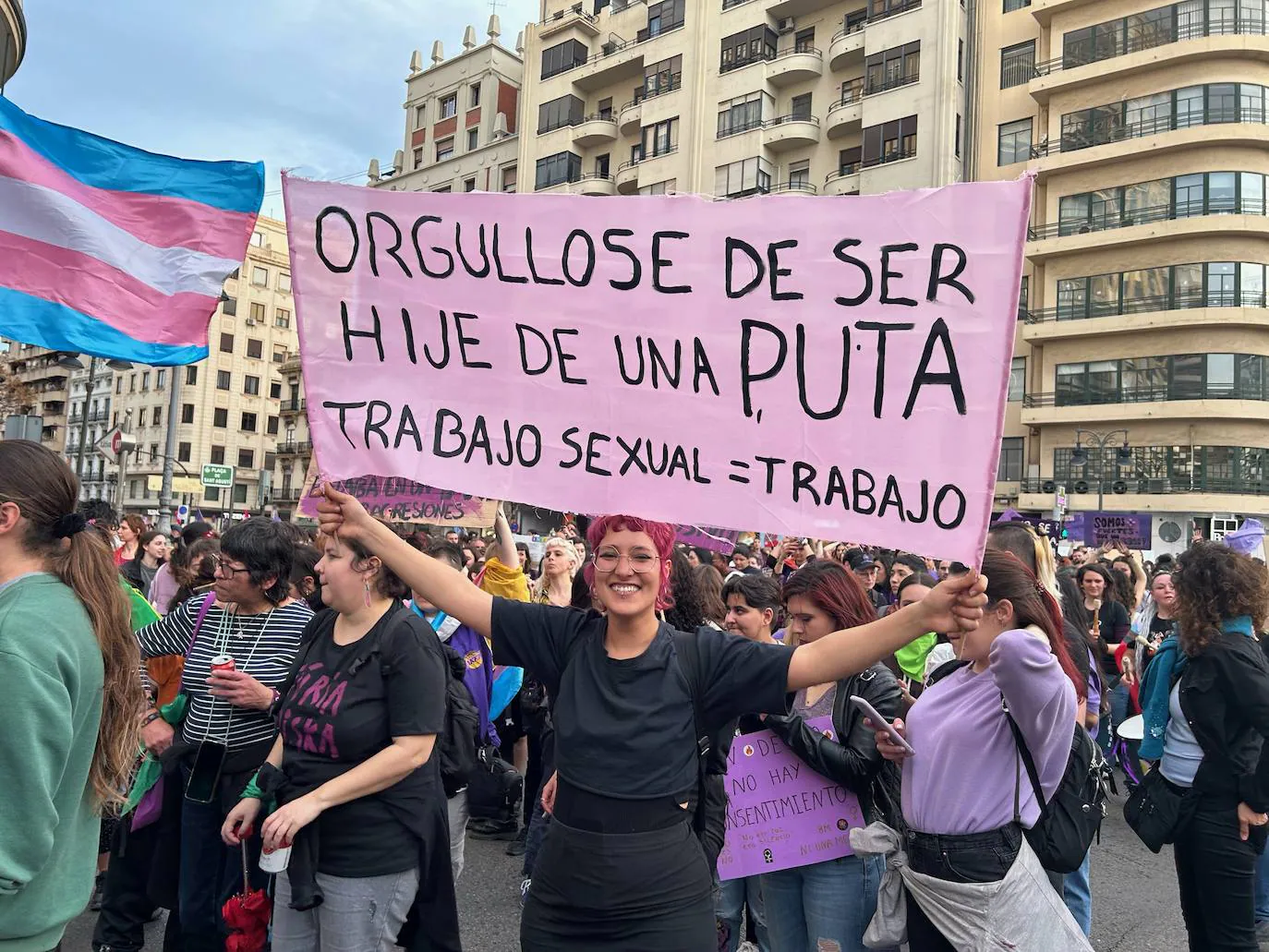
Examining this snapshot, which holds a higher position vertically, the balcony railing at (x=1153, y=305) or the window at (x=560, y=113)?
the window at (x=560, y=113)

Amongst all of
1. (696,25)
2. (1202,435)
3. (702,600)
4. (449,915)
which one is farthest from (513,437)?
(696,25)

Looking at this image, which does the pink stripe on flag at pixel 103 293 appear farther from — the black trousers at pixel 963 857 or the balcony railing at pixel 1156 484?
the balcony railing at pixel 1156 484

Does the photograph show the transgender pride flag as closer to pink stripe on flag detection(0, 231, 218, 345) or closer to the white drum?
pink stripe on flag detection(0, 231, 218, 345)

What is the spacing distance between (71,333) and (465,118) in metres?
52.4

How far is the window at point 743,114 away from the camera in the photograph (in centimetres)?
3897

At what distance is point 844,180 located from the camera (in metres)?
37.4

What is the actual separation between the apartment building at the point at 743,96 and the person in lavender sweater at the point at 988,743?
33193 millimetres

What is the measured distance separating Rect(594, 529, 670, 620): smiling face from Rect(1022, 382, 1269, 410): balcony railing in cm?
3735

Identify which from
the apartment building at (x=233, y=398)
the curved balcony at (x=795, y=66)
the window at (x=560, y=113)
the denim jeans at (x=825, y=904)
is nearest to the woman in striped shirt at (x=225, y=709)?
the denim jeans at (x=825, y=904)

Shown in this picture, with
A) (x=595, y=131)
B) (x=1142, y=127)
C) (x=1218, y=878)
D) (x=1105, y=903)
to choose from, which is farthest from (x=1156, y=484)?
(x=1218, y=878)

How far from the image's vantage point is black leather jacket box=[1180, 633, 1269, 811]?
3666 millimetres

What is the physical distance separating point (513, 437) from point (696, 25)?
1694 inches

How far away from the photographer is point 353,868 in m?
3.02

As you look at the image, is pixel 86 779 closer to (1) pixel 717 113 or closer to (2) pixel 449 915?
(2) pixel 449 915
